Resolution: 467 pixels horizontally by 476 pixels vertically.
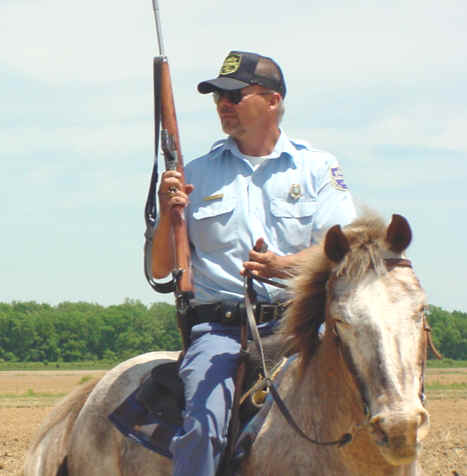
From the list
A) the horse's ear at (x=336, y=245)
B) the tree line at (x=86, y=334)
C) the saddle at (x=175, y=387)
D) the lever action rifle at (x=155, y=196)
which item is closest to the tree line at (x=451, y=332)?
the tree line at (x=86, y=334)

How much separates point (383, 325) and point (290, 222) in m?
1.46

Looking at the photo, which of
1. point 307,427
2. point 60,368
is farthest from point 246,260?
point 60,368

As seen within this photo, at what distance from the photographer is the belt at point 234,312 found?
4.98 metres

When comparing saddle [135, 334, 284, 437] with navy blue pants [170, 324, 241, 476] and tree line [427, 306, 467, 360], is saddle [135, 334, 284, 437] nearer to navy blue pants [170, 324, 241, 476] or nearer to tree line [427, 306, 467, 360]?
navy blue pants [170, 324, 241, 476]

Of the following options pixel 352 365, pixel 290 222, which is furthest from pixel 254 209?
pixel 352 365

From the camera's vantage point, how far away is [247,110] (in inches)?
212

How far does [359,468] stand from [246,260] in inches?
58.1

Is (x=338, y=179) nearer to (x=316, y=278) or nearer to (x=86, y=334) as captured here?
(x=316, y=278)

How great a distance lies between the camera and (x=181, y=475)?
4500mm

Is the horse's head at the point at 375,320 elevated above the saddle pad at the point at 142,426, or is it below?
above

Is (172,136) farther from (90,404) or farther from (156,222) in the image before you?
(90,404)

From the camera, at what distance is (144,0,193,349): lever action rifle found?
521cm

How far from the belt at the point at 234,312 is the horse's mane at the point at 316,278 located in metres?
0.33

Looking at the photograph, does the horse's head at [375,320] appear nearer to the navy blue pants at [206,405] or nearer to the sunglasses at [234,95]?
the navy blue pants at [206,405]
